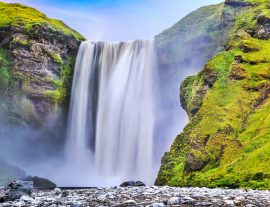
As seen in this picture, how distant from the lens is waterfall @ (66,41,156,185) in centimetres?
5575

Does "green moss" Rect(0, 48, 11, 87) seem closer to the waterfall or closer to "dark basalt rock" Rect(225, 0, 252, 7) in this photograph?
the waterfall

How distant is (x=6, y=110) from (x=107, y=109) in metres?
14.1

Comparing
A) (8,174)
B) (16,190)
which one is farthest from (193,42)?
(16,190)

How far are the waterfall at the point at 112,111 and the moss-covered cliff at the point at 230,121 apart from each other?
11.3 metres

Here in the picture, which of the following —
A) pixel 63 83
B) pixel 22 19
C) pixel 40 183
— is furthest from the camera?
pixel 22 19

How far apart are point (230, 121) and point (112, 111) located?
27.2 m

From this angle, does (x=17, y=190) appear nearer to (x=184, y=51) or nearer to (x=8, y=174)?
(x=8, y=174)

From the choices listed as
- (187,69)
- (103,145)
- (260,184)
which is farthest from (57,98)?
(260,184)

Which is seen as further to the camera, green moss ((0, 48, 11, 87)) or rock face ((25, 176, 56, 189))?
green moss ((0, 48, 11, 87))

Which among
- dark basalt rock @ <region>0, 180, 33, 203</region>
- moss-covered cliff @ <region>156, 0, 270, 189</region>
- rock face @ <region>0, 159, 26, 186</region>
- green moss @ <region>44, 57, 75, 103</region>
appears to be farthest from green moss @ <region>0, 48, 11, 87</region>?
dark basalt rock @ <region>0, 180, 33, 203</region>

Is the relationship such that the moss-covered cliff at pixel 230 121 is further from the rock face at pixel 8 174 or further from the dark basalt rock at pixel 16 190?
the rock face at pixel 8 174

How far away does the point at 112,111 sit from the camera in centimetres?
6094

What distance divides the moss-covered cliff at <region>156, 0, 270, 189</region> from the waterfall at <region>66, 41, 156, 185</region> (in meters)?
11.3

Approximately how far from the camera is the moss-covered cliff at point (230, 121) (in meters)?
Result: 29.6
